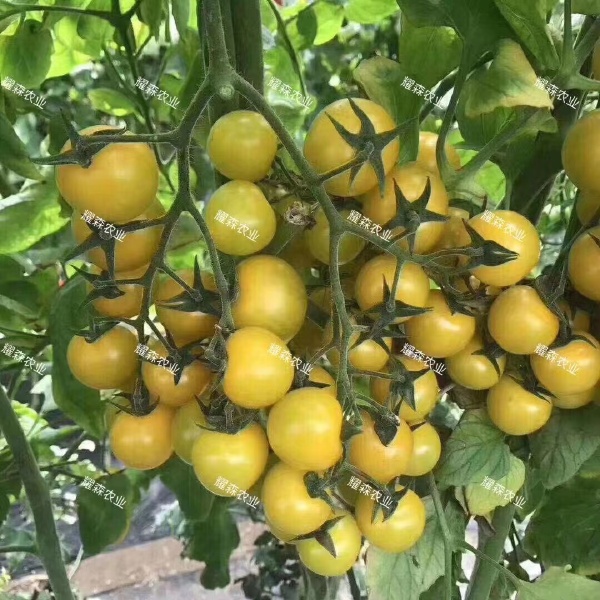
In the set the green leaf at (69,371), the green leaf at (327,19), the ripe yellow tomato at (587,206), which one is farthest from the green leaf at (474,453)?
the green leaf at (327,19)

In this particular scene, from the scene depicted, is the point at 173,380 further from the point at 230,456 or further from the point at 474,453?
the point at 474,453

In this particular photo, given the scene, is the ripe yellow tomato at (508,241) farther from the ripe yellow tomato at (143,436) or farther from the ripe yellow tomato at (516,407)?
the ripe yellow tomato at (143,436)

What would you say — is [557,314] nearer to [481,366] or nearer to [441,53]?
[481,366]

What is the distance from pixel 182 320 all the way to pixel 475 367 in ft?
0.47

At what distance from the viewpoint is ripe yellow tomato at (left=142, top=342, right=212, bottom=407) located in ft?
0.97

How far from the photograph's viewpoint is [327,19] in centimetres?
55

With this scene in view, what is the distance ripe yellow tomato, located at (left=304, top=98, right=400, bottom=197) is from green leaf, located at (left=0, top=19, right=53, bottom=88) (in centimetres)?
26

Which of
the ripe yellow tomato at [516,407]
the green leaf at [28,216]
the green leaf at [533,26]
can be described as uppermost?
the green leaf at [533,26]

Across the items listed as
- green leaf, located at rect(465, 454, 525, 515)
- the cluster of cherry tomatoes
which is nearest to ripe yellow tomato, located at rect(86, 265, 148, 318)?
the cluster of cherry tomatoes

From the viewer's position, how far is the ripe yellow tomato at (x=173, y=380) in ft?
0.97

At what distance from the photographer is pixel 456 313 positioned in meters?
0.29

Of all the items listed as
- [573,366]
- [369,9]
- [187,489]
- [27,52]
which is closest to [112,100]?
[27,52]

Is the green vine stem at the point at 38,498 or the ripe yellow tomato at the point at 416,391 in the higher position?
the ripe yellow tomato at the point at 416,391

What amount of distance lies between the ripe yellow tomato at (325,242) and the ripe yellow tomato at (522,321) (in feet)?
0.23
